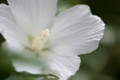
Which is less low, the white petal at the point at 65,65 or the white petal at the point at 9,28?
the white petal at the point at 9,28

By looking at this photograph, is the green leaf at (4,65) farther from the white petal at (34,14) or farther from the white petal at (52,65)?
the white petal at (34,14)

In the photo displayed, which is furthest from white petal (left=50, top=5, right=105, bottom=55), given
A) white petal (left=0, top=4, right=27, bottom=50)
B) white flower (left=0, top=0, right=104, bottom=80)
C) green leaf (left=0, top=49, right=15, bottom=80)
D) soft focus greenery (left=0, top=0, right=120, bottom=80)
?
soft focus greenery (left=0, top=0, right=120, bottom=80)

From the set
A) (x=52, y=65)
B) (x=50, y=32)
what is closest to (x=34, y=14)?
(x=50, y=32)

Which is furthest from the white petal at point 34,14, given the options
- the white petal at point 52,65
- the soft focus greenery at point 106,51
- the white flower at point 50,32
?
the soft focus greenery at point 106,51

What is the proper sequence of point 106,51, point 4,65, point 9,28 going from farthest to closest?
1. point 106,51
2. point 9,28
3. point 4,65

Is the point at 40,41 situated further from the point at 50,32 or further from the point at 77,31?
the point at 77,31

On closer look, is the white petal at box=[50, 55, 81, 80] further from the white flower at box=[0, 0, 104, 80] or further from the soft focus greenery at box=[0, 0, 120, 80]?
the soft focus greenery at box=[0, 0, 120, 80]

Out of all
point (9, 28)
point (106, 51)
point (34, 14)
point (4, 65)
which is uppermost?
point (106, 51)
